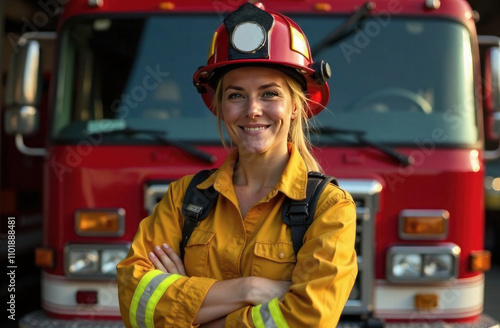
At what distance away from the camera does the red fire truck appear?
12.1 ft

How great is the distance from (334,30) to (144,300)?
2.41 m

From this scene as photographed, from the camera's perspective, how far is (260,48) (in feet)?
6.70

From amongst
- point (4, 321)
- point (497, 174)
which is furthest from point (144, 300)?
point (497, 174)

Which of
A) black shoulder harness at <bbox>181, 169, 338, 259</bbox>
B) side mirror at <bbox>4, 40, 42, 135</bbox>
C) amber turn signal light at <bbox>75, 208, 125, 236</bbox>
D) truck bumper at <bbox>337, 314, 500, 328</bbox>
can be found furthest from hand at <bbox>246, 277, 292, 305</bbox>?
side mirror at <bbox>4, 40, 42, 135</bbox>

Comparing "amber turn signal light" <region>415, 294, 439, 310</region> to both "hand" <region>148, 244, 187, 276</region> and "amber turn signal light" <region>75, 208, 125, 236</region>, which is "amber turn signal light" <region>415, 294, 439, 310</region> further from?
"hand" <region>148, 244, 187, 276</region>

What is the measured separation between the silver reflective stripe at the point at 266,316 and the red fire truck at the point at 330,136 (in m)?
1.74

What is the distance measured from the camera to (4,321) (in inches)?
241

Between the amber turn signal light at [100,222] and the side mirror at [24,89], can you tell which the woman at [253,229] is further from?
the side mirror at [24,89]

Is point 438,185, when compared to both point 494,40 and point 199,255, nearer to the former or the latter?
point 494,40

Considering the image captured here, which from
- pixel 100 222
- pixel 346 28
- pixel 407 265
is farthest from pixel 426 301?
pixel 100 222

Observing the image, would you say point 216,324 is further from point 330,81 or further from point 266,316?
point 330,81

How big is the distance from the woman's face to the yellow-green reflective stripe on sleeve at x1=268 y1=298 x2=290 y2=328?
466 millimetres

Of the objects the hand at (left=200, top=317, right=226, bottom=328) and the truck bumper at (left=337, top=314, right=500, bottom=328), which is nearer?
the hand at (left=200, top=317, right=226, bottom=328)

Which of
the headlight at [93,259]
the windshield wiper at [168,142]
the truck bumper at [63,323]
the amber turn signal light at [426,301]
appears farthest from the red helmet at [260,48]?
the truck bumper at [63,323]
